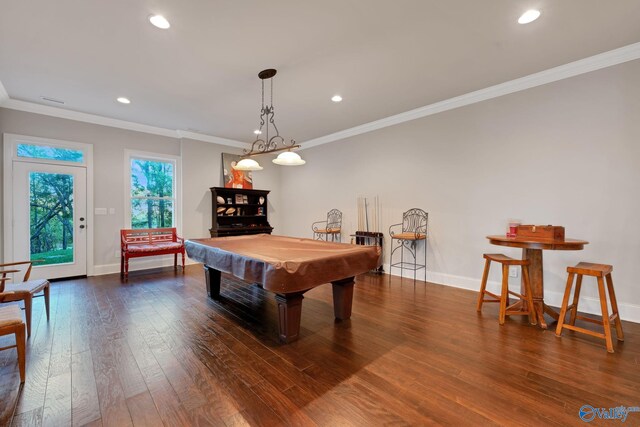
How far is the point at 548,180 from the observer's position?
130 inches

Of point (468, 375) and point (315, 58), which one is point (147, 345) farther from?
point (315, 58)

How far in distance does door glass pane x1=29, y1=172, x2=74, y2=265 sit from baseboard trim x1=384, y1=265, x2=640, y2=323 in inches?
228

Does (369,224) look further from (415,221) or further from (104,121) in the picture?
(104,121)

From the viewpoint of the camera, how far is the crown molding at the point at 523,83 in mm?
2854

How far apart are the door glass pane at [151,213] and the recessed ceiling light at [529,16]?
621 centimetres

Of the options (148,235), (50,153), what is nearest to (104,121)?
(50,153)

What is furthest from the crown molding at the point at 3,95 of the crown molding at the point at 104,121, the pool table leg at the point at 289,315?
the pool table leg at the point at 289,315

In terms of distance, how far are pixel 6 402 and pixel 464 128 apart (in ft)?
17.4

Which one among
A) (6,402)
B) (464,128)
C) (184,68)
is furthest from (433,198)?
(6,402)

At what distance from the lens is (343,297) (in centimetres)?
286

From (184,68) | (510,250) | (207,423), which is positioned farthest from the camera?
(510,250)

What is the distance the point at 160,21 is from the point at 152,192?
158 inches

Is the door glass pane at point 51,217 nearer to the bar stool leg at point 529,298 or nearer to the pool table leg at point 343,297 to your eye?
the pool table leg at point 343,297

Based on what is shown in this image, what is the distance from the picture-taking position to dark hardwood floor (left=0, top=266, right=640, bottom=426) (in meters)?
1.56
